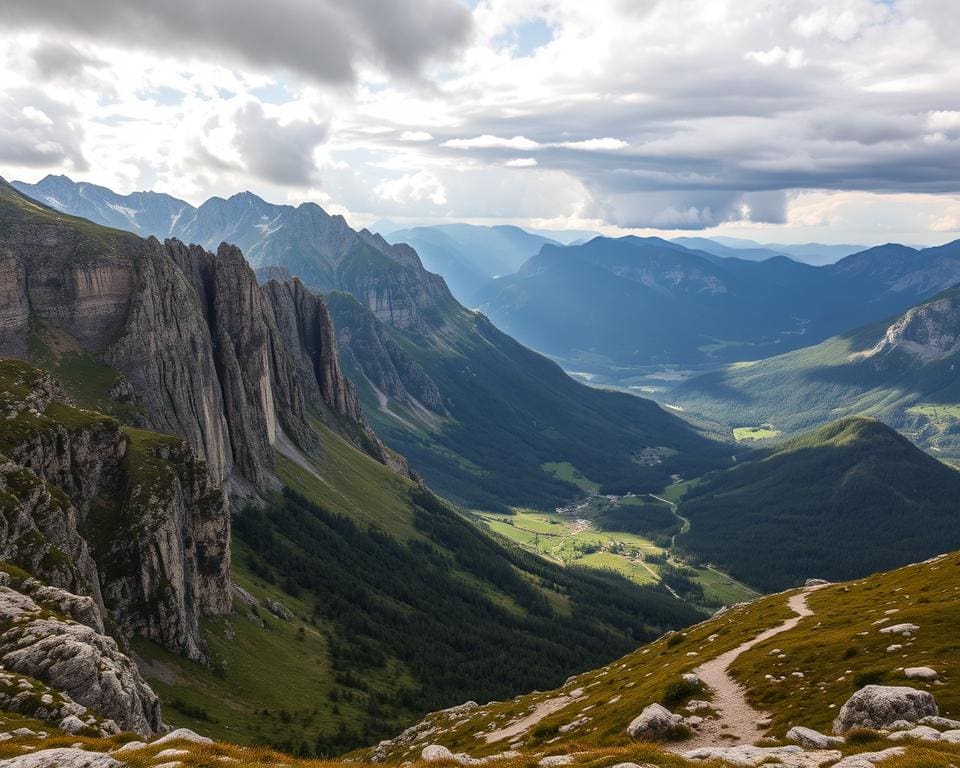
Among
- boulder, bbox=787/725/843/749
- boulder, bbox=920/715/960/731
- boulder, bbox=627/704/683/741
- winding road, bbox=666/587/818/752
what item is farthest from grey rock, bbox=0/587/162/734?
boulder, bbox=920/715/960/731

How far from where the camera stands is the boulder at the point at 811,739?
116ft

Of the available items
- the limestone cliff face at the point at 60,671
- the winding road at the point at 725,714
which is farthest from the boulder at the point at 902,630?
the limestone cliff face at the point at 60,671

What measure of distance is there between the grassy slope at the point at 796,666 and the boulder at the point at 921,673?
19.9 inches

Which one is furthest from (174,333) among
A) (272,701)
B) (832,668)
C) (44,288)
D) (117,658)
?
(832,668)

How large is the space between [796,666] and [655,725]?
1662 centimetres

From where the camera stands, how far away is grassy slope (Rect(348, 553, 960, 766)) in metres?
46.1

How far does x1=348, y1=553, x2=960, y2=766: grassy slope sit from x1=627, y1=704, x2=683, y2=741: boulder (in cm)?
108

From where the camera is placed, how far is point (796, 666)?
2156 inches

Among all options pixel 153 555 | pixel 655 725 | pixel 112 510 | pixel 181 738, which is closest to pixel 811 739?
pixel 655 725

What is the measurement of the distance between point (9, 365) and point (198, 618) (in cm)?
5892

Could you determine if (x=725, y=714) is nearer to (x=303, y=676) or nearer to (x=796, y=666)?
(x=796, y=666)

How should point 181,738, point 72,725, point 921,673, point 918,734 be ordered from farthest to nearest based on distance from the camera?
point 921,673
point 72,725
point 181,738
point 918,734

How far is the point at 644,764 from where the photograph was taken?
3164 cm

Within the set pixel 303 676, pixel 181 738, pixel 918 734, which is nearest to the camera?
pixel 918 734
